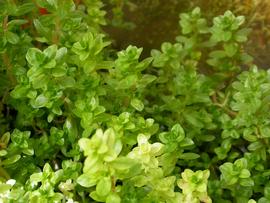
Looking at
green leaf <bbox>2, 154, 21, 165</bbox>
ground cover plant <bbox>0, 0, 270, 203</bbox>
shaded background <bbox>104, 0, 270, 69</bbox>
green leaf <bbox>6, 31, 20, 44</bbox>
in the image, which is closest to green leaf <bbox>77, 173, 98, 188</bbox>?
ground cover plant <bbox>0, 0, 270, 203</bbox>

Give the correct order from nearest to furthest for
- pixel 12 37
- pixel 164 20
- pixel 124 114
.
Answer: pixel 124 114 < pixel 12 37 < pixel 164 20

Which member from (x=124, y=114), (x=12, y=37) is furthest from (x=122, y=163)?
(x=12, y=37)

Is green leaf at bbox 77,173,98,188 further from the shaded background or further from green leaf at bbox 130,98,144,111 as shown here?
the shaded background

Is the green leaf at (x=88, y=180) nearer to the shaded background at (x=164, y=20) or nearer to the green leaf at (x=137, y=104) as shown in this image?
the green leaf at (x=137, y=104)

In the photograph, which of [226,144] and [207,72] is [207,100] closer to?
[226,144]

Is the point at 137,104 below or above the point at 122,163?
below

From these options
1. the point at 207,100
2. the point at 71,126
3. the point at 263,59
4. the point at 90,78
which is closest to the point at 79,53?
the point at 90,78

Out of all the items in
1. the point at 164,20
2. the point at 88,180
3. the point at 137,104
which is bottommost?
the point at 164,20

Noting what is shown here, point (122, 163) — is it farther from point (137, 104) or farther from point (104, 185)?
point (137, 104)

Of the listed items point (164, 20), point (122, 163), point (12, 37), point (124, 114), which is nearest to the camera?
point (122, 163)
